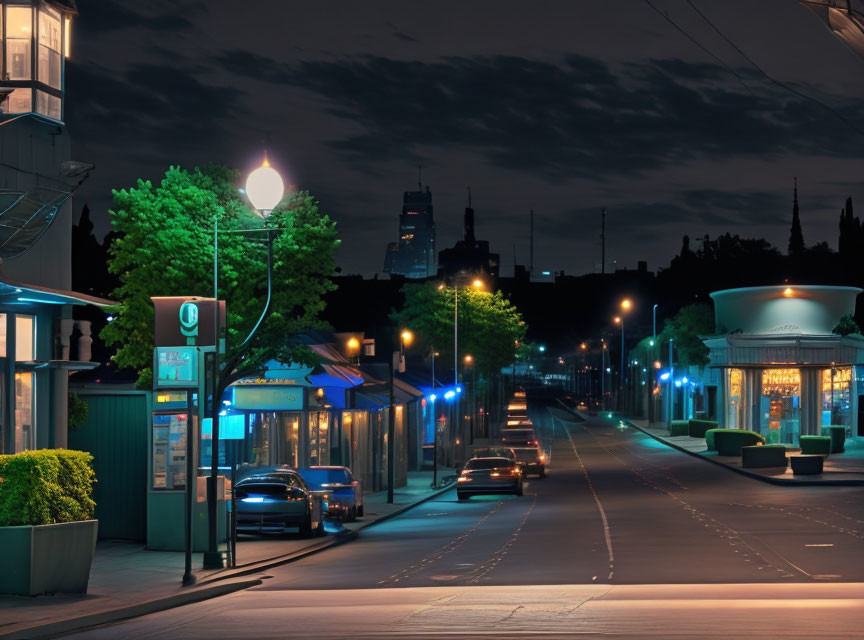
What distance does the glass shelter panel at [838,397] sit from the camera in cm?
7675

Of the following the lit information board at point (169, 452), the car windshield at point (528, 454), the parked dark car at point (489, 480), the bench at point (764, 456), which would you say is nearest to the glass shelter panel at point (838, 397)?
the bench at point (764, 456)

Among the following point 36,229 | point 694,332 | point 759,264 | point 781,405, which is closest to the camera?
point 36,229

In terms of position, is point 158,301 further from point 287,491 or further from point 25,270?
point 287,491

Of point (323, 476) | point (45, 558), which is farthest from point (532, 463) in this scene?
point (45, 558)

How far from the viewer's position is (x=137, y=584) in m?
21.2

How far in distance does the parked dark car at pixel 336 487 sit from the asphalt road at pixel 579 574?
1171mm

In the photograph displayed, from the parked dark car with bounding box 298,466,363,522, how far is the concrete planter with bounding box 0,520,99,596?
16272 mm

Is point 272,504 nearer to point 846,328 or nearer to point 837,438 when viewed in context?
point 837,438

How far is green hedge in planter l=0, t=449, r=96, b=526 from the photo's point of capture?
61.2 ft

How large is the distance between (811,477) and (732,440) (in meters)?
16.5

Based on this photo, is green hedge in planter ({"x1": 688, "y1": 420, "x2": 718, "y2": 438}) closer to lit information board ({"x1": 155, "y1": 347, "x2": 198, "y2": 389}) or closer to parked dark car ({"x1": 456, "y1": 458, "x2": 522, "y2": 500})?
parked dark car ({"x1": 456, "y1": 458, "x2": 522, "y2": 500})

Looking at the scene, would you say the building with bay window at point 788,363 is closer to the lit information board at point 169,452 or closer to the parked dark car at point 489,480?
the parked dark car at point 489,480

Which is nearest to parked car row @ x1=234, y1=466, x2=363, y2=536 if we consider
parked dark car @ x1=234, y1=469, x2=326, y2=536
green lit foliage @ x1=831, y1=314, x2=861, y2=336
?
parked dark car @ x1=234, y1=469, x2=326, y2=536

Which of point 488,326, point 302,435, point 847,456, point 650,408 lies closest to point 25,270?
point 302,435
